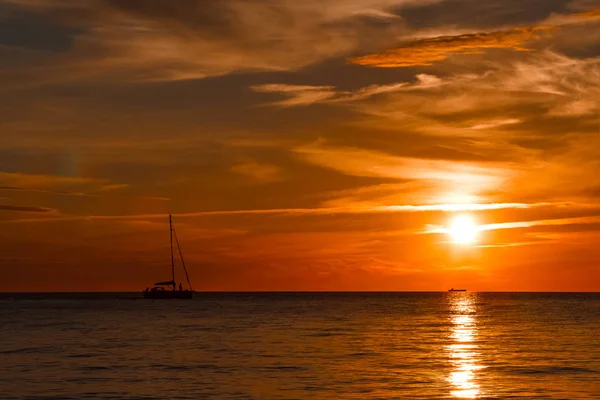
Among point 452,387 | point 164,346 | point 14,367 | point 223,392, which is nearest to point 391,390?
point 452,387

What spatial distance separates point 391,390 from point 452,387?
3819 mm

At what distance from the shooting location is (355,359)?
71688mm

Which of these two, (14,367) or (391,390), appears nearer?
(391,390)

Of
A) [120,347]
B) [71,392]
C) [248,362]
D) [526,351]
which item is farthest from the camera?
[120,347]

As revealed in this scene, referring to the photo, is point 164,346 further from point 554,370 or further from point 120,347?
point 554,370

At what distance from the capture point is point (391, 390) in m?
52.4

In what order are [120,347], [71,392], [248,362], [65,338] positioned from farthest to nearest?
[65,338] → [120,347] → [248,362] → [71,392]

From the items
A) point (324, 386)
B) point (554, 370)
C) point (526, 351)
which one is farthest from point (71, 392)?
point (526, 351)

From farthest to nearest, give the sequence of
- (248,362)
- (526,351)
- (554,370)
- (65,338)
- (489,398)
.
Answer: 1. (65,338)
2. (526,351)
3. (248,362)
4. (554,370)
5. (489,398)

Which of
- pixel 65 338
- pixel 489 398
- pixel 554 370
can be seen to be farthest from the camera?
pixel 65 338

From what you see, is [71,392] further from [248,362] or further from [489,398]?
[489,398]

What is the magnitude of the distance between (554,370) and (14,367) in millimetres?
39561

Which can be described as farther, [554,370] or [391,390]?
[554,370]

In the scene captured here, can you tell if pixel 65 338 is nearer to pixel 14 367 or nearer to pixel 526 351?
pixel 14 367
